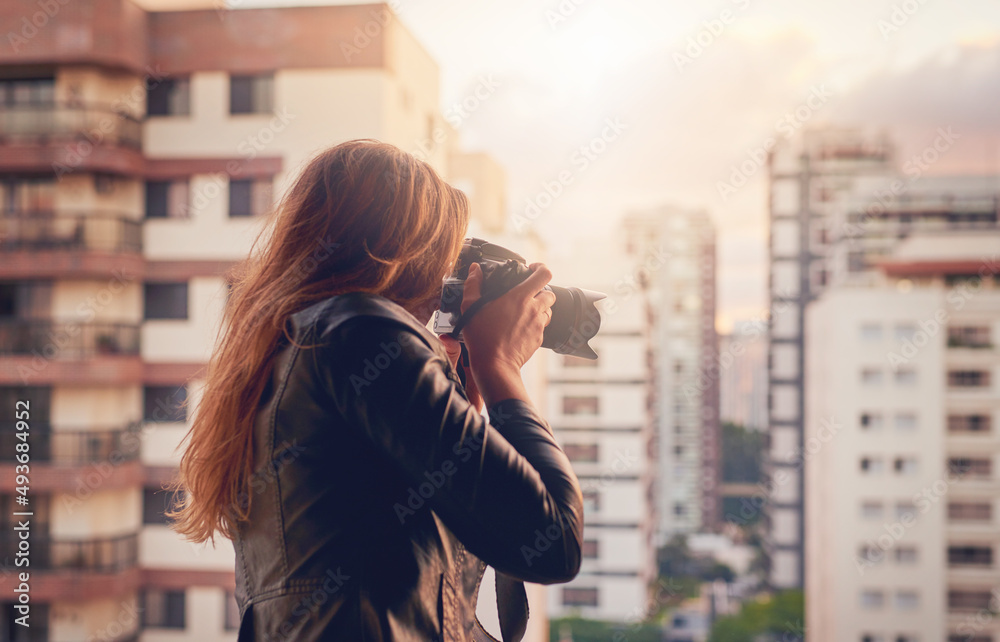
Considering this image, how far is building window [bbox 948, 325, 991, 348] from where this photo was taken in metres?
10.8

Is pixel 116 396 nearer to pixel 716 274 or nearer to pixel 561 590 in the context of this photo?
pixel 561 590

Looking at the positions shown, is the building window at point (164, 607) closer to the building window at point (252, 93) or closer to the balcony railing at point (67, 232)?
the balcony railing at point (67, 232)

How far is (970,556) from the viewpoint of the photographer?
10906 millimetres

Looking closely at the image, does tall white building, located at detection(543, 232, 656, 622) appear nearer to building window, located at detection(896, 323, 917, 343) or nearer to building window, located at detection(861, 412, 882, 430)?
building window, located at detection(861, 412, 882, 430)

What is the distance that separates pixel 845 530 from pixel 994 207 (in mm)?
7372

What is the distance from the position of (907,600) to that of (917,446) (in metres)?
2.41

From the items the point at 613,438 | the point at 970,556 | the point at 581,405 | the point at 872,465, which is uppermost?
the point at 581,405

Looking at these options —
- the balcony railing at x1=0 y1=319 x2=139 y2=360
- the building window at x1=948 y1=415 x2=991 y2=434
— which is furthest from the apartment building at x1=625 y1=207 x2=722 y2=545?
the balcony railing at x1=0 y1=319 x2=139 y2=360

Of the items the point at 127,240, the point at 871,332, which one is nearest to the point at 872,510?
the point at 871,332

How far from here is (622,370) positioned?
11.6 metres

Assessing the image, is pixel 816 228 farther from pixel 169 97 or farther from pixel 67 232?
pixel 67 232

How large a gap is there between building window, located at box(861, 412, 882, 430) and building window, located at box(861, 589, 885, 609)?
8.51 feet

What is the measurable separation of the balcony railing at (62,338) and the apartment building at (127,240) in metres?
0.01

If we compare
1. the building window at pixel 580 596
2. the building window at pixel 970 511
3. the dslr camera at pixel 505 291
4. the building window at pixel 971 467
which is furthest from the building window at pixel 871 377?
the dslr camera at pixel 505 291
